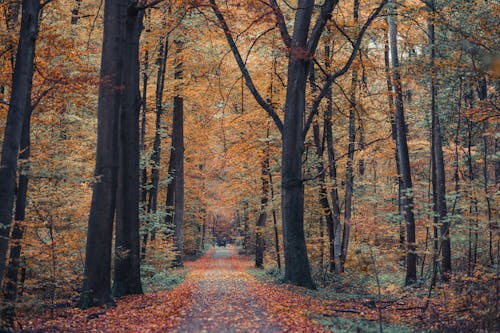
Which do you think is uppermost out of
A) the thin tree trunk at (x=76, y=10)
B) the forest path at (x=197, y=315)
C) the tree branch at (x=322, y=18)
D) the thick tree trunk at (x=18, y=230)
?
the thin tree trunk at (x=76, y=10)

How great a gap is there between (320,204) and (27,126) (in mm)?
11080

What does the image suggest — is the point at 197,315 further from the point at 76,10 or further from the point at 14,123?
the point at 76,10

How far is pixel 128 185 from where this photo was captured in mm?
11609

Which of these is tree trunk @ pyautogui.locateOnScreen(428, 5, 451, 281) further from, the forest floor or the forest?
the forest floor

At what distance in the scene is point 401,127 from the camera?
47.7ft

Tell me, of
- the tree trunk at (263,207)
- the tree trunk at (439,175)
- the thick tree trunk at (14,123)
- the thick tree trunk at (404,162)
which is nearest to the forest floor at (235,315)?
the thick tree trunk at (14,123)

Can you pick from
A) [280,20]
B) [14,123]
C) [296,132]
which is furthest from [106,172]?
[280,20]

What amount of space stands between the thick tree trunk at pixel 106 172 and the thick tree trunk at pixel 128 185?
1267mm

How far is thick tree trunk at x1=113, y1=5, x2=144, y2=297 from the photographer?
11344mm

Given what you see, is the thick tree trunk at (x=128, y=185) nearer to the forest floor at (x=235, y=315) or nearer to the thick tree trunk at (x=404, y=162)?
the forest floor at (x=235, y=315)

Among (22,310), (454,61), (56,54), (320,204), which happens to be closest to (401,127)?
(454,61)

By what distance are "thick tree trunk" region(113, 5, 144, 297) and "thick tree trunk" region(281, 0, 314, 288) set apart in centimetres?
419

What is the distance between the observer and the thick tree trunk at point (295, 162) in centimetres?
1206

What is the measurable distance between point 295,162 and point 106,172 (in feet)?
17.1
